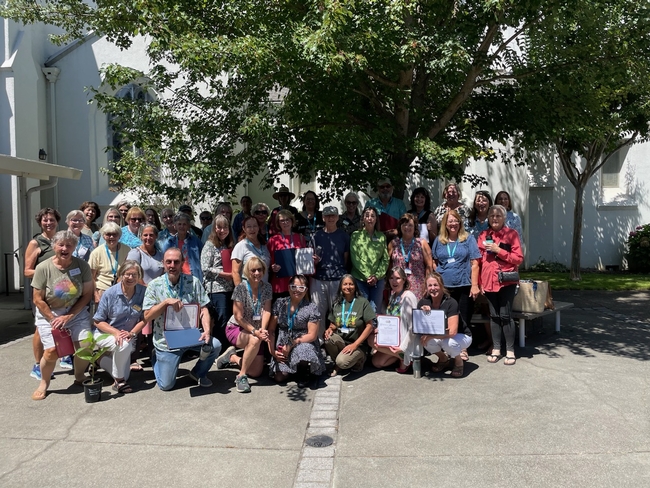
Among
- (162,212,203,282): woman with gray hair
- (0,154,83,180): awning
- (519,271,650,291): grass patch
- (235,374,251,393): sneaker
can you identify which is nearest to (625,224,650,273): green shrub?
(519,271,650,291): grass patch

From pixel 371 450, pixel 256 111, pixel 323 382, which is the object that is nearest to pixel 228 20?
pixel 256 111

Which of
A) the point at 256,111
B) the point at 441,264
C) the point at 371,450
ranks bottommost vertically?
the point at 371,450

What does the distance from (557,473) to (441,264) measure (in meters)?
3.23

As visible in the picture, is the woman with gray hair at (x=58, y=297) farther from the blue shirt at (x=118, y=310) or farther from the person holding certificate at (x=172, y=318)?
the person holding certificate at (x=172, y=318)

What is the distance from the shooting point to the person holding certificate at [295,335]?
256 inches

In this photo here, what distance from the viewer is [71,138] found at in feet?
52.1

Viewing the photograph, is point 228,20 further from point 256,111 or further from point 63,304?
point 63,304

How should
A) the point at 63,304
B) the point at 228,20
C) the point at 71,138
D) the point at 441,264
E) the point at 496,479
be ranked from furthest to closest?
the point at 71,138 → the point at 228,20 → the point at 441,264 → the point at 63,304 → the point at 496,479

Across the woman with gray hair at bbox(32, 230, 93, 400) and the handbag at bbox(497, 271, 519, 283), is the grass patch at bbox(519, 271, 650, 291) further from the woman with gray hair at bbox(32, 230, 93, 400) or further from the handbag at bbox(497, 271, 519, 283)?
the woman with gray hair at bbox(32, 230, 93, 400)

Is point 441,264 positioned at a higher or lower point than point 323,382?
higher

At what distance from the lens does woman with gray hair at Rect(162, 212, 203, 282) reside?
763 centimetres

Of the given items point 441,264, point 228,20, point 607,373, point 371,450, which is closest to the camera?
point 371,450

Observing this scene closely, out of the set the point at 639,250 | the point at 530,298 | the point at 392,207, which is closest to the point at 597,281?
the point at 639,250

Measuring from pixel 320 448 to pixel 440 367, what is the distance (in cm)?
237
